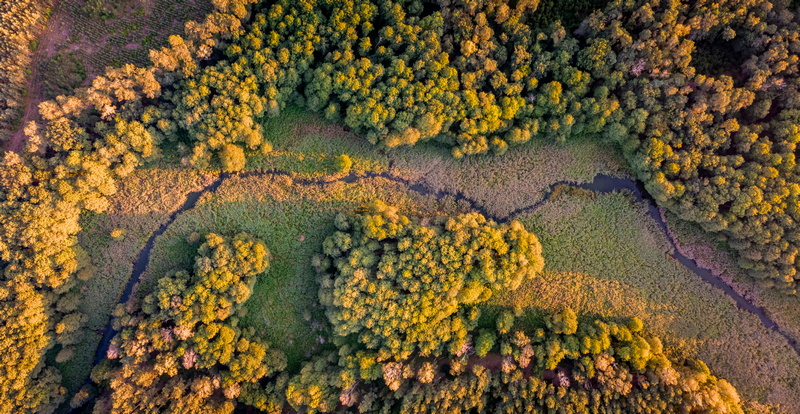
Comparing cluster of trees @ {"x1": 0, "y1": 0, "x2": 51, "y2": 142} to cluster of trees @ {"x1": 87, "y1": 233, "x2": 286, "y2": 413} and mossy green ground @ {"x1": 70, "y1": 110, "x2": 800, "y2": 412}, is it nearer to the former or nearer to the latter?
mossy green ground @ {"x1": 70, "y1": 110, "x2": 800, "y2": 412}

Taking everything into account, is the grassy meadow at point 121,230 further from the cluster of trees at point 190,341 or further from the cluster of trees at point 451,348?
the cluster of trees at point 451,348

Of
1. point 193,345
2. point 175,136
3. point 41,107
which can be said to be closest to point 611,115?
point 175,136

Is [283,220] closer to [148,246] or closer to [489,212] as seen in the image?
[148,246]

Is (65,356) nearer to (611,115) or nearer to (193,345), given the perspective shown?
(193,345)

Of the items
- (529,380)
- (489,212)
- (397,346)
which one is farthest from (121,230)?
(529,380)

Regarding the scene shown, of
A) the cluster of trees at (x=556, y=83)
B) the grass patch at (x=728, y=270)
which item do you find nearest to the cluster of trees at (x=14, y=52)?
the cluster of trees at (x=556, y=83)

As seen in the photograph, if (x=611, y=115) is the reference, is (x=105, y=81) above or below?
below

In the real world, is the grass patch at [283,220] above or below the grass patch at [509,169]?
below
